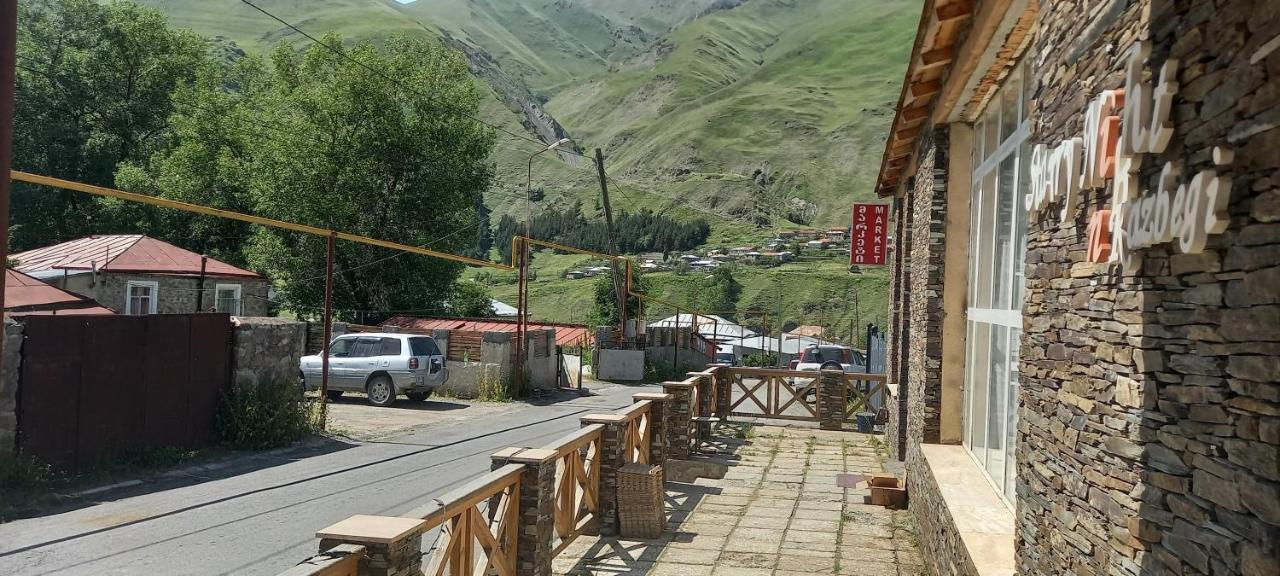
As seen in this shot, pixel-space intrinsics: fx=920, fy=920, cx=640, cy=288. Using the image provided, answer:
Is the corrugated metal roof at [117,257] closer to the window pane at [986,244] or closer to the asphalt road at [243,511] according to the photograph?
the asphalt road at [243,511]

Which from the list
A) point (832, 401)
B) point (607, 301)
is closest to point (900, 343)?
point (832, 401)

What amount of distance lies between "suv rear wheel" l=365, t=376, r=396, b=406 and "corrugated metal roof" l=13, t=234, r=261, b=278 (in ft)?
20.1

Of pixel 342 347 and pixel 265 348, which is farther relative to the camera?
pixel 342 347

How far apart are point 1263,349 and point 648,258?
3783 inches

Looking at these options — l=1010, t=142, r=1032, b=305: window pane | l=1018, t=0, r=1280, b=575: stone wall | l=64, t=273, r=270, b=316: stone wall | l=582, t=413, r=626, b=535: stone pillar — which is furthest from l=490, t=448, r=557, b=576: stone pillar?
l=64, t=273, r=270, b=316: stone wall

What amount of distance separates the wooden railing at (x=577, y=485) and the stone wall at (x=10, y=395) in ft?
21.7

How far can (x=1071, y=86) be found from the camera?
3.89 meters

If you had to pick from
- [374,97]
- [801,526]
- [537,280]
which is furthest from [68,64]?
[537,280]

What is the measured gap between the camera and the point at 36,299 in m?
14.3

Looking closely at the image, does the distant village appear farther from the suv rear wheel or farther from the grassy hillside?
the suv rear wheel

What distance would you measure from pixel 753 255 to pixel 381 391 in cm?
7046

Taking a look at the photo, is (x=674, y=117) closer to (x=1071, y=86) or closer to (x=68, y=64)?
(x=68, y=64)

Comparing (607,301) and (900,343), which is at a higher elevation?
(607,301)

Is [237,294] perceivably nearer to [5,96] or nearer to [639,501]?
[639,501]
